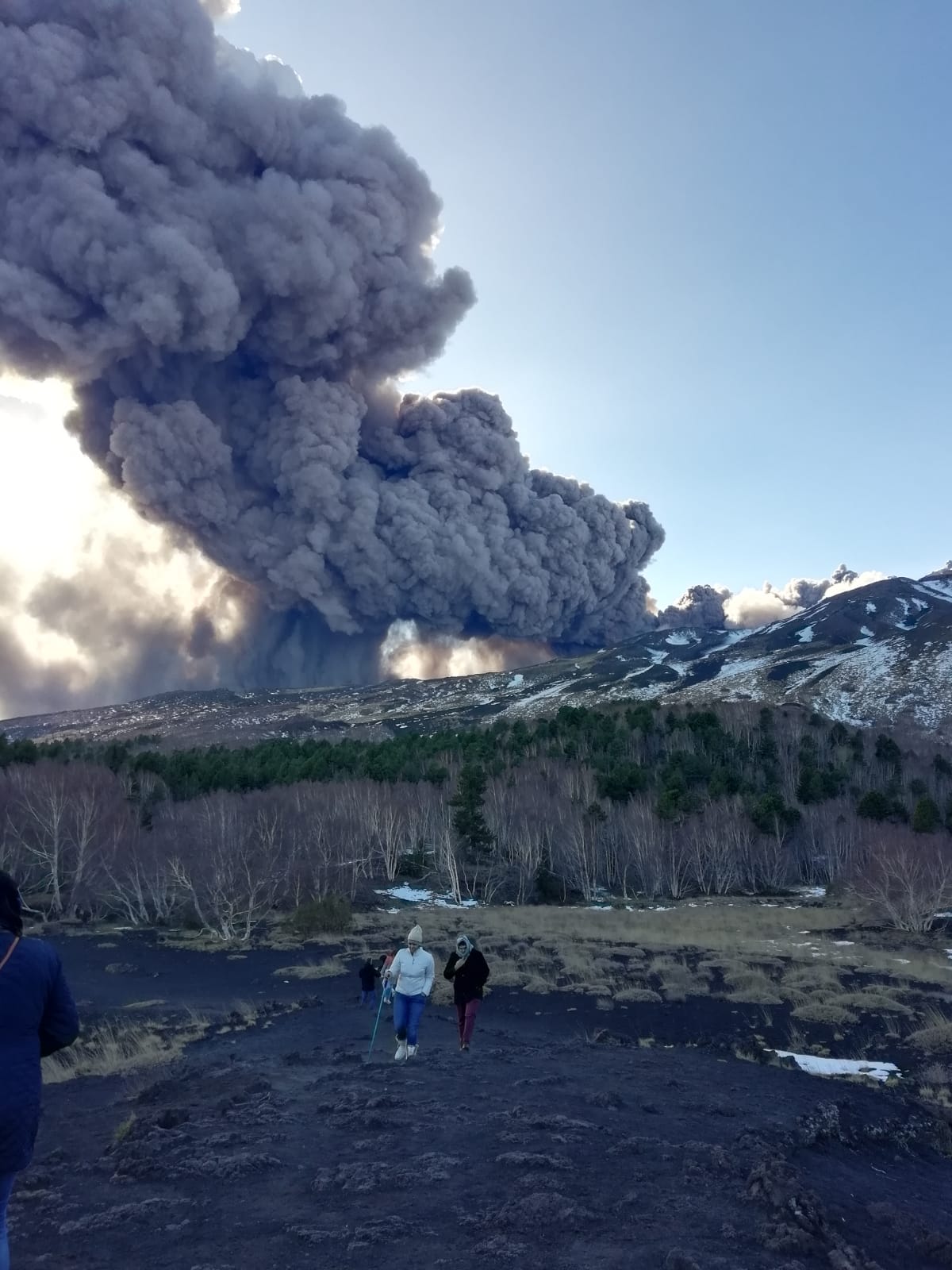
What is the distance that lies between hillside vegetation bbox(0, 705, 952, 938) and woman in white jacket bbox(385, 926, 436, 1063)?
2479cm

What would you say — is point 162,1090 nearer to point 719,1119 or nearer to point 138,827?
point 719,1119

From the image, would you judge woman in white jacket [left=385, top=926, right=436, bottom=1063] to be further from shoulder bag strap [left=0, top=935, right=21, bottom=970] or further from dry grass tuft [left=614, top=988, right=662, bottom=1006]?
dry grass tuft [left=614, top=988, right=662, bottom=1006]

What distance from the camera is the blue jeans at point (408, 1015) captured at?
1198 cm

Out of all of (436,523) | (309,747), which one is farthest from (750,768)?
(436,523)

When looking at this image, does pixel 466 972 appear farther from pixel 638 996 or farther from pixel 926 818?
pixel 926 818

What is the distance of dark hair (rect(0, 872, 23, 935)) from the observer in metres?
4.23

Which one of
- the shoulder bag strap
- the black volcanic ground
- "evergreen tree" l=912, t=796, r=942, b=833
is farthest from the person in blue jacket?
"evergreen tree" l=912, t=796, r=942, b=833

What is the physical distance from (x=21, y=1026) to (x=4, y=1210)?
935 mm

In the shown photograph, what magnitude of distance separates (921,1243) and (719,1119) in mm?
3552

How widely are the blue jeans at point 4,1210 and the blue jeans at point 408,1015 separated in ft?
26.0

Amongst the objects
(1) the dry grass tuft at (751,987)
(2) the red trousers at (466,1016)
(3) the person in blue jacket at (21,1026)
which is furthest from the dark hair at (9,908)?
(1) the dry grass tuft at (751,987)

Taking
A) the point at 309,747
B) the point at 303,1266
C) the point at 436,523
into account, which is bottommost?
the point at 303,1266

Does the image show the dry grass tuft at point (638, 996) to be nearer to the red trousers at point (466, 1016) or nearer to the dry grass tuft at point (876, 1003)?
the dry grass tuft at point (876, 1003)

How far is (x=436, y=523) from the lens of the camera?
9944 cm
